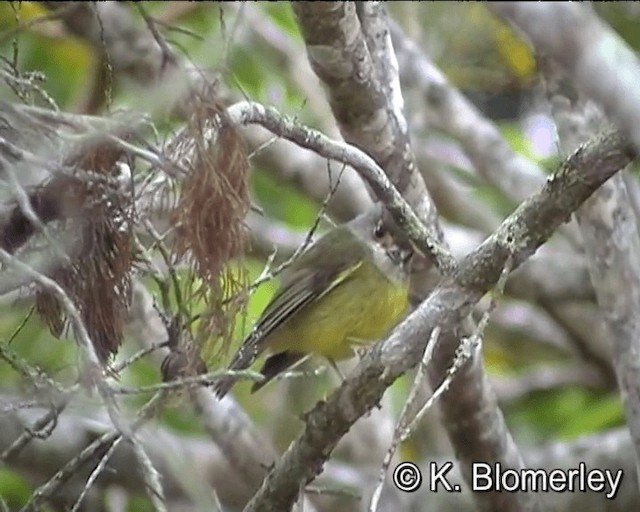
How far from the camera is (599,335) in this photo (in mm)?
3957

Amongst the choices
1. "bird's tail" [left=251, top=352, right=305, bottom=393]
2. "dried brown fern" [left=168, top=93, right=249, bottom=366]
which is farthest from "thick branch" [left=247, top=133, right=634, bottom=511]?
"bird's tail" [left=251, top=352, right=305, bottom=393]

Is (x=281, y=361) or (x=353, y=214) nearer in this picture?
(x=281, y=361)

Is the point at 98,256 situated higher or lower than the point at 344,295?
lower

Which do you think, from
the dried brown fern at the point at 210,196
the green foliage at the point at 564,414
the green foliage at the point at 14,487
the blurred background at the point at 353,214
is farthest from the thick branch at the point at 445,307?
the green foliage at the point at 564,414

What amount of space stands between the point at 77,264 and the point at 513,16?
67cm

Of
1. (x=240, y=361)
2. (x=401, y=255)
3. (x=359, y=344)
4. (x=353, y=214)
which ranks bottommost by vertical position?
(x=240, y=361)

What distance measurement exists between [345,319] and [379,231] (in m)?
0.22

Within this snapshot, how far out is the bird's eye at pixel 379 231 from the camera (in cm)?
278

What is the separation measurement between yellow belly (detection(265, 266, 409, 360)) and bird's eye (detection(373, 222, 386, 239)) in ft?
0.28

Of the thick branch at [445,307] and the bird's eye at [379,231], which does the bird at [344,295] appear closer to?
the bird's eye at [379,231]

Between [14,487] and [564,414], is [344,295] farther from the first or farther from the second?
[564,414]

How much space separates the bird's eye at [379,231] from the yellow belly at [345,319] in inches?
3.4

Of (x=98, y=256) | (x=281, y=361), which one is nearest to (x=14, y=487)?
(x=281, y=361)

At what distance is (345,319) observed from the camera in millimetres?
2764
